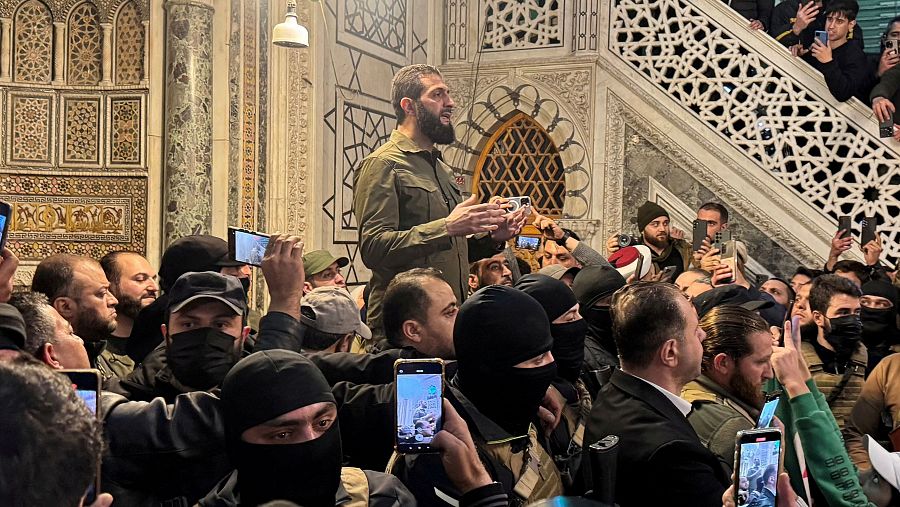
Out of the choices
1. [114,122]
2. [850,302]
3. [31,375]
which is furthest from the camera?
[114,122]

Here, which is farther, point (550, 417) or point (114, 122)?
point (114, 122)

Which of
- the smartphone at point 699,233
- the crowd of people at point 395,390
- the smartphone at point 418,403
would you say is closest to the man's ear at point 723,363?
the crowd of people at point 395,390

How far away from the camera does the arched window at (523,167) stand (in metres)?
9.79

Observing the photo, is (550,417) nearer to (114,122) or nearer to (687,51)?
(114,122)

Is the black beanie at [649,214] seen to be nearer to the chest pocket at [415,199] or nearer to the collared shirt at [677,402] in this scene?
the chest pocket at [415,199]

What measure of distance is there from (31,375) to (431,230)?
2583 mm

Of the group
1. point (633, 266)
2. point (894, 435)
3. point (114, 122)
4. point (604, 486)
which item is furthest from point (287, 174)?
point (604, 486)

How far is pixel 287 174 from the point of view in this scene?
8070 millimetres

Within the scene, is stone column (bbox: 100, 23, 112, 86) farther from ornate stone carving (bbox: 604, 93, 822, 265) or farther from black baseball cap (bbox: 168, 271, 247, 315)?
black baseball cap (bbox: 168, 271, 247, 315)

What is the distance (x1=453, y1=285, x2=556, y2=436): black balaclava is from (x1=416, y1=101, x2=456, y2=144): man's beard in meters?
1.59

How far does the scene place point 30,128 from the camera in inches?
275

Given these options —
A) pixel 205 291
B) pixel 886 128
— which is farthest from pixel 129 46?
pixel 886 128

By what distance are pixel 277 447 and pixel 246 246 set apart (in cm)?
98

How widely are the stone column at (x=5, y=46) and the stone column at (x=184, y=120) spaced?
1090 millimetres
